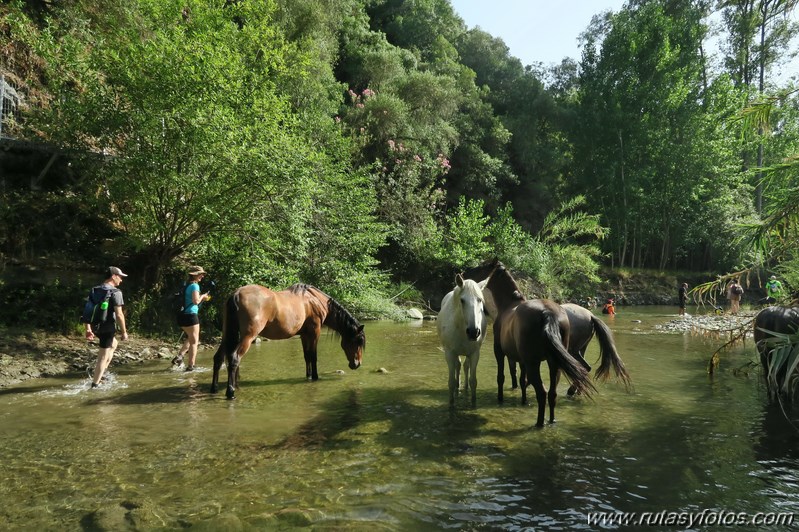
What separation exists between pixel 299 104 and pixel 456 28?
21.4m

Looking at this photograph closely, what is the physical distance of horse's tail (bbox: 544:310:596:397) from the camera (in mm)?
5359

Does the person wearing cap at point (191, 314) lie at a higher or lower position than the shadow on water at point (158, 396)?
higher

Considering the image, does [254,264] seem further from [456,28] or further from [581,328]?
[456,28]

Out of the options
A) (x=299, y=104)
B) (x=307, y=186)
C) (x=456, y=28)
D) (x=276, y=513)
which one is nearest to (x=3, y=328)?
(x=307, y=186)

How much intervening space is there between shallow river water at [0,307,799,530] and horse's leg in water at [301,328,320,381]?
0.41 meters

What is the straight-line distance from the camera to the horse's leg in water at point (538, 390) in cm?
555

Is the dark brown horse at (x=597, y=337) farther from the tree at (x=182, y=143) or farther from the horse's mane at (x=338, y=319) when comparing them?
the tree at (x=182, y=143)

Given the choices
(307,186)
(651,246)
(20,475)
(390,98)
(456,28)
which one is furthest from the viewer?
(456,28)

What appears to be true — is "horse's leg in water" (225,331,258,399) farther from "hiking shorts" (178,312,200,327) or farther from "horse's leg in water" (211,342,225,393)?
"hiking shorts" (178,312,200,327)

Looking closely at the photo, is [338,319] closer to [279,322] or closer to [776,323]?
[279,322]

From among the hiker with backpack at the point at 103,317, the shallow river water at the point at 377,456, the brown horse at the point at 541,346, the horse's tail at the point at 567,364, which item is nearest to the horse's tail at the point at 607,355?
the shallow river water at the point at 377,456

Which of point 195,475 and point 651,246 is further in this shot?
point 651,246

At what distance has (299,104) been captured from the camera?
838 inches

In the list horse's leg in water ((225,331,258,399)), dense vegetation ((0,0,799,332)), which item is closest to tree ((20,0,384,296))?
dense vegetation ((0,0,799,332))
